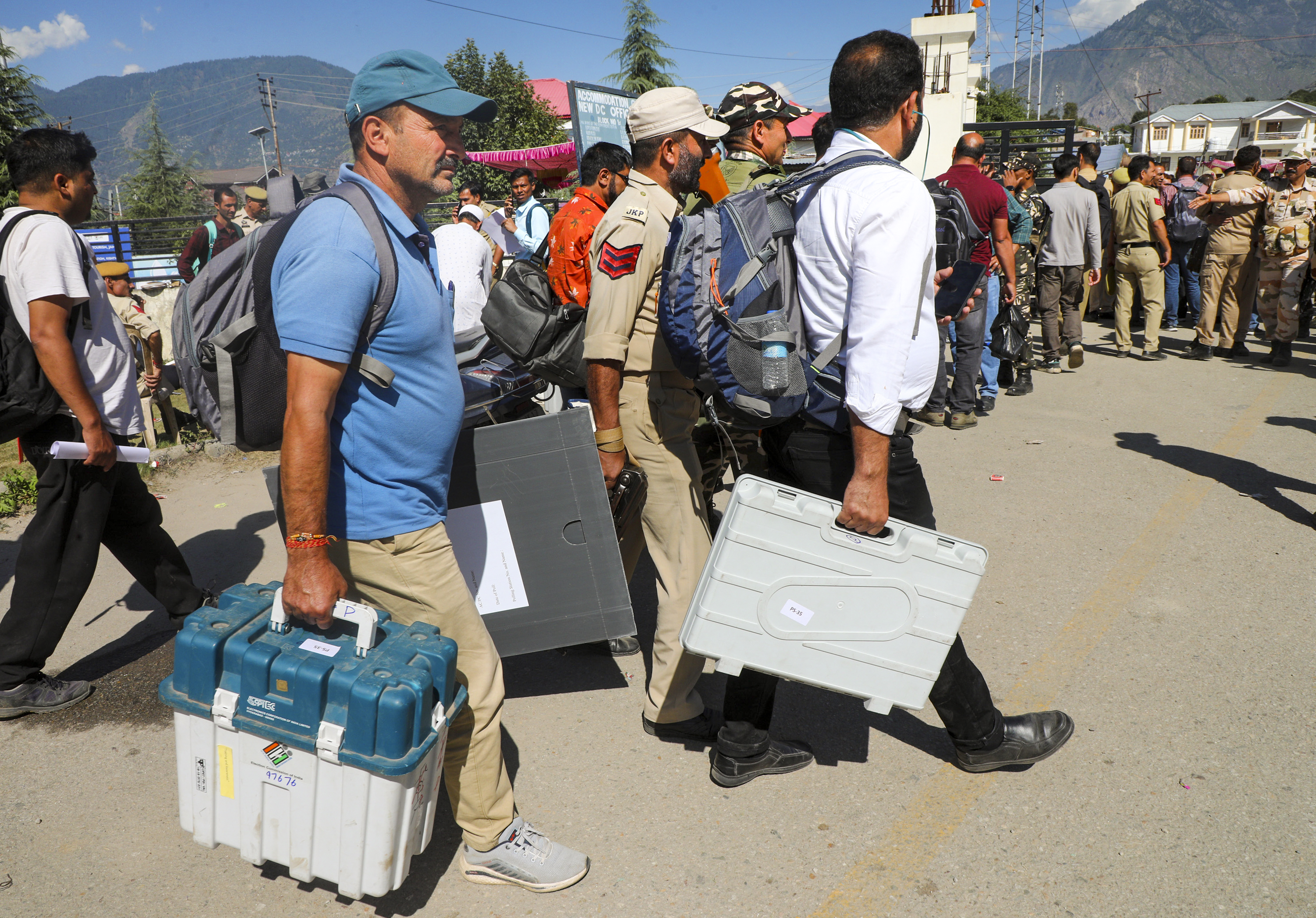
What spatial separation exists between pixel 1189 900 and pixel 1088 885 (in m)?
0.25

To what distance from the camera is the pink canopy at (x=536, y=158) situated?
2155 cm

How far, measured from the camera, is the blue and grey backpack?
87.5 inches

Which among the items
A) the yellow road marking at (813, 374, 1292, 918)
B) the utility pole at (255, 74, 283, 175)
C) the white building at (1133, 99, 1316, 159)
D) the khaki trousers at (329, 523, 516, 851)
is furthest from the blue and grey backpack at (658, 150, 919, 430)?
the white building at (1133, 99, 1316, 159)

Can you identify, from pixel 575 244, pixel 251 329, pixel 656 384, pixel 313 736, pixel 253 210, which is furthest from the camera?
pixel 253 210

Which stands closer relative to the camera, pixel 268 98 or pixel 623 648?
pixel 623 648

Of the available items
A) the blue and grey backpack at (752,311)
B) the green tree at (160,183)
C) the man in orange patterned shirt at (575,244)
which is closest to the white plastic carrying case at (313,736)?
the blue and grey backpack at (752,311)

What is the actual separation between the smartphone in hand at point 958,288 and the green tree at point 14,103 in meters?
24.2

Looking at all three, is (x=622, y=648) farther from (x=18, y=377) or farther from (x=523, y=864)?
(x=18, y=377)

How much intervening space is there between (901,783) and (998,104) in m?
78.2

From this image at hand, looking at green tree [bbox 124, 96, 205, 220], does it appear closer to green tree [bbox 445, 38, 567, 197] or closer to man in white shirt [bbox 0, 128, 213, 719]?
green tree [bbox 445, 38, 567, 197]

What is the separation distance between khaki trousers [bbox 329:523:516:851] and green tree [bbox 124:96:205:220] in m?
53.0

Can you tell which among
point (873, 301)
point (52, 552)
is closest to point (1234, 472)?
point (873, 301)

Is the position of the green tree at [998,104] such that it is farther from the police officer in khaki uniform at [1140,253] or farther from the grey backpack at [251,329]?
the grey backpack at [251,329]

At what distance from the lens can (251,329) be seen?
2.03 m
